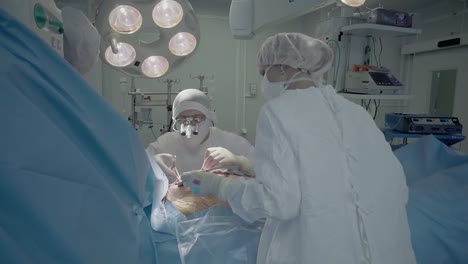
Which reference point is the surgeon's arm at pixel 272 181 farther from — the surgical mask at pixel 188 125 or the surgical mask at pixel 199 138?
the surgical mask at pixel 199 138

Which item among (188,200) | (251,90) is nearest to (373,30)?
(188,200)

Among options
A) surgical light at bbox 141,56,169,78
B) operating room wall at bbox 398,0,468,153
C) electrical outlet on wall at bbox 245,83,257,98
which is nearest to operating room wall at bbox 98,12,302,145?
electrical outlet on wall at bbox 245,83,257,98

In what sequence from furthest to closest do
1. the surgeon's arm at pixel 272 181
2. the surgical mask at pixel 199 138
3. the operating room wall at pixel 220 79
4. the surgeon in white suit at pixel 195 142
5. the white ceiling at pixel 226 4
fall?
the operating room wall at pixel 220 79, the white ceiling at pixel 226 4, the surgical mask at pixel 199 138, the surgeon in white suit at pixel 195 142, the surgeon's arm at pixel 272 181

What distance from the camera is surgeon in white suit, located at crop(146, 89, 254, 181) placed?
5.04ft

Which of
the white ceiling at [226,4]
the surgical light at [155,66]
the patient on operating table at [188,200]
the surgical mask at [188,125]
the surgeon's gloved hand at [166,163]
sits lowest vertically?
the patient on operating table at [188,200]

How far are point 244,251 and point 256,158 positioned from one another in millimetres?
340

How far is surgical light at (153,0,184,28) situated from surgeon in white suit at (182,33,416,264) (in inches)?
20.1

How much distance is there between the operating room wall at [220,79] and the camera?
13.2ft

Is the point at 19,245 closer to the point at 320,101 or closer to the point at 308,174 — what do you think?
the point at 308,174

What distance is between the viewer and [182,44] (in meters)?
1.22

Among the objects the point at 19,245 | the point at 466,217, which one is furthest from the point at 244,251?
the point at 466,217

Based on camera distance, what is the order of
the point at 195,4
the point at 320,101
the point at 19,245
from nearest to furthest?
1. the point at 19,245
2. the point at 320,101
3. the point at 195,4

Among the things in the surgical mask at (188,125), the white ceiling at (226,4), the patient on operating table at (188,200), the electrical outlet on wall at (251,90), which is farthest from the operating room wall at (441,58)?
the patient on operating table at (188,200)

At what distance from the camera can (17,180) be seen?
15.3 inches
